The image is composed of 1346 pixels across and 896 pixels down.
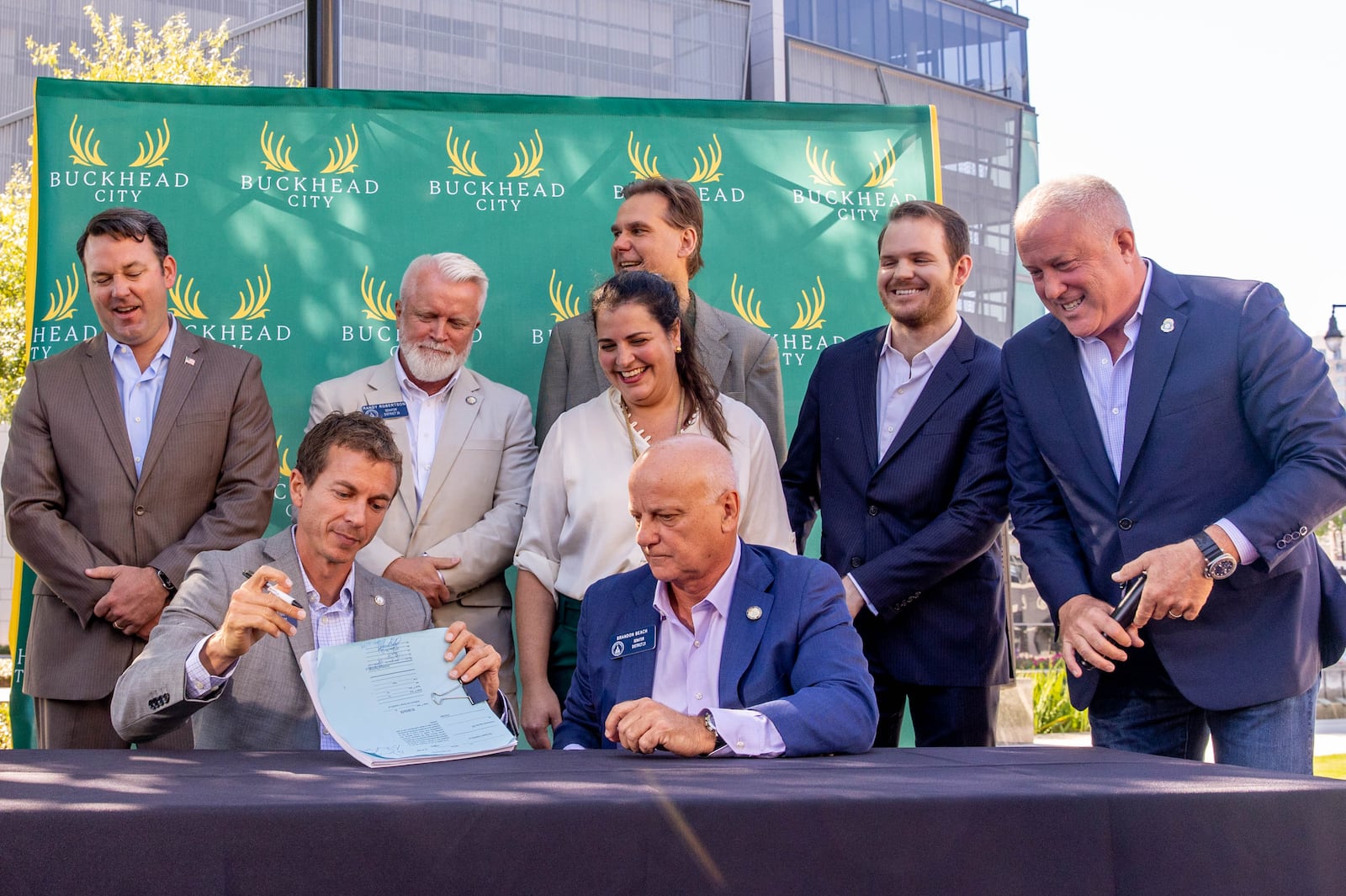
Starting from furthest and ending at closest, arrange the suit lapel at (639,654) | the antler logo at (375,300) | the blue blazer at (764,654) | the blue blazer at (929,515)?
1. the antler logo at (375,300)
2. the blue blazer at (929,515)
3. the suit lapel at (639,654)
4. the blue blazer at (764,654)

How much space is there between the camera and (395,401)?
13.1 feet

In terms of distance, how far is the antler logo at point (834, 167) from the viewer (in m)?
5.27

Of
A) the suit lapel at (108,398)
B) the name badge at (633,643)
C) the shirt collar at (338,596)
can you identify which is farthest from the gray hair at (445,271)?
the name badge at (633,643)

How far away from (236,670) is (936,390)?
2001mm

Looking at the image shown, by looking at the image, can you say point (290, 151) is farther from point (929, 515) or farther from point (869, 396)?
point (929, 515)

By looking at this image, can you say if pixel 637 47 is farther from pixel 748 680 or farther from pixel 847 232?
pixel 748 680

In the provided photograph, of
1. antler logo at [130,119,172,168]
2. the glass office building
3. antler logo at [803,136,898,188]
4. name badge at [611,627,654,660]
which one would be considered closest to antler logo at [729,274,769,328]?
antler logo at [803,136,898,188]

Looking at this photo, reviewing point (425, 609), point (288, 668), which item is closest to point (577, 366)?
point (425, 609)

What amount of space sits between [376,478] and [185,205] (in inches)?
96.6

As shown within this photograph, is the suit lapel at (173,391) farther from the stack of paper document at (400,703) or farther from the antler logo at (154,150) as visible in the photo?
the stack of paper document at (400,703)

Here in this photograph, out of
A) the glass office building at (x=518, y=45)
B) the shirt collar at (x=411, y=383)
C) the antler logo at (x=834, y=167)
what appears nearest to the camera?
the shirt collar at (x=411, y=383)

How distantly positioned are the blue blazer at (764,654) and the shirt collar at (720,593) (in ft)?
0.08

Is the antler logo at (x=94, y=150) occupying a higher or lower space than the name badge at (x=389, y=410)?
higher

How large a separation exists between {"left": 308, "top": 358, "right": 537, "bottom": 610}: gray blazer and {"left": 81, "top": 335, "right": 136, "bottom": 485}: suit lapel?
548mm
